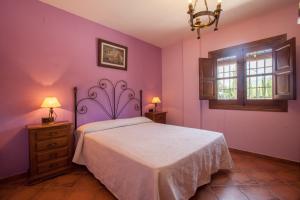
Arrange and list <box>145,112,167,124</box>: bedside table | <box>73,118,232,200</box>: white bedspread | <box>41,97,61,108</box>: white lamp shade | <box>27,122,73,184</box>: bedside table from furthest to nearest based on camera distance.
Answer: <box>145,112,167,124</box>: bedside table → <box>41,97,61,108</box>: white lamp shade → <box>27,122,73,184</box>: bedside table → <box>73,118,232,200</box>: white bedspread

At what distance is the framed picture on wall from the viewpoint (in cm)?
303

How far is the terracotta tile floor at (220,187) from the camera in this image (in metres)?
1.75

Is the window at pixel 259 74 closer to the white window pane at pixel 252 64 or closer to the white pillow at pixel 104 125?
the white window pane at pixel 252 64

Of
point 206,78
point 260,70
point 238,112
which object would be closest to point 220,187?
point 238,112

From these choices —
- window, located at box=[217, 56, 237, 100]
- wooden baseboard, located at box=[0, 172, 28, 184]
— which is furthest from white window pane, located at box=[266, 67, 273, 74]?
wooden baseboard, located at box=[0, 172, 28, 184]

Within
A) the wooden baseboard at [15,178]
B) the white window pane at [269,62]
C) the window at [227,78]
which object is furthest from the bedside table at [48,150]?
the white window pane at [269,62]

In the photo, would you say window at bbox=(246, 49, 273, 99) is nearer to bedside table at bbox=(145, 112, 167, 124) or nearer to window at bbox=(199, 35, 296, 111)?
window at bbox=(199, 35, 296, 111)

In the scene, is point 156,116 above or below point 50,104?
below

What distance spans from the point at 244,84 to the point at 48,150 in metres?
3.75

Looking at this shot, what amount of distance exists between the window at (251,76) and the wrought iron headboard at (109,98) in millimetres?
1757

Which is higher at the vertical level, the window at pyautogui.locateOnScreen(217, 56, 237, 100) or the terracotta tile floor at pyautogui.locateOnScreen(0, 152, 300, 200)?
the window at pyautogui.locateOnScreen(217, 56, 237, 100)

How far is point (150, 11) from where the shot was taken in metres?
2.61

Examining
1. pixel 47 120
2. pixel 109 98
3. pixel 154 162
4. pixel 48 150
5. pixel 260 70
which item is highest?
pixel 260 70

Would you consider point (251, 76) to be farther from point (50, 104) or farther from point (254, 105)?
point (50, 104)
